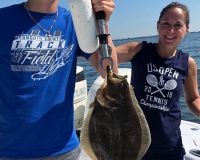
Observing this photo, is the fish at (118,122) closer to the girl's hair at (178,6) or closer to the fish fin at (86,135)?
the fish fin at (86,135)

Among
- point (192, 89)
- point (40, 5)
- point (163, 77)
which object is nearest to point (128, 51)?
point (163, 77)

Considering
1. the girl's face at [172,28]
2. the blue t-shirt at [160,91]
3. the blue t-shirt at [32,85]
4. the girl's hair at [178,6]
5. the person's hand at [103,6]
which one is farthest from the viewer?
the girl's hair at [178,6]

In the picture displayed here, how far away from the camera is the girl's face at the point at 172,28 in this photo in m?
3.33

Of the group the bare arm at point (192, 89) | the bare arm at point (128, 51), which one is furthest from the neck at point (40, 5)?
the bare arm at point (192, 89)

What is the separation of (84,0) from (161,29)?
4.54ft

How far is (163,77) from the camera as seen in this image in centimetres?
330

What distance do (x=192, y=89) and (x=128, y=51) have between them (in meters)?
0.75

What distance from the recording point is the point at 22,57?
7.93 feet

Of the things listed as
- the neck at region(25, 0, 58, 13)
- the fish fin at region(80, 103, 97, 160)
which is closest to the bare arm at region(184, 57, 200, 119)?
the neck at region(25, 0, 58, 13)

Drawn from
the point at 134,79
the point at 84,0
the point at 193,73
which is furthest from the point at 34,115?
the point at 193,73

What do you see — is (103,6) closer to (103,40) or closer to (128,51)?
(103,40)

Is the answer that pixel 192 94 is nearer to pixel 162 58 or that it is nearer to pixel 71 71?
pixel 162 58

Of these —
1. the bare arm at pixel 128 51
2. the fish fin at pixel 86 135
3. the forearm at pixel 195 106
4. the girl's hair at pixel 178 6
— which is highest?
the girl's hair at pixel 178 6

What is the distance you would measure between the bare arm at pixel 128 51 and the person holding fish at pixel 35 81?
0.93 metres
